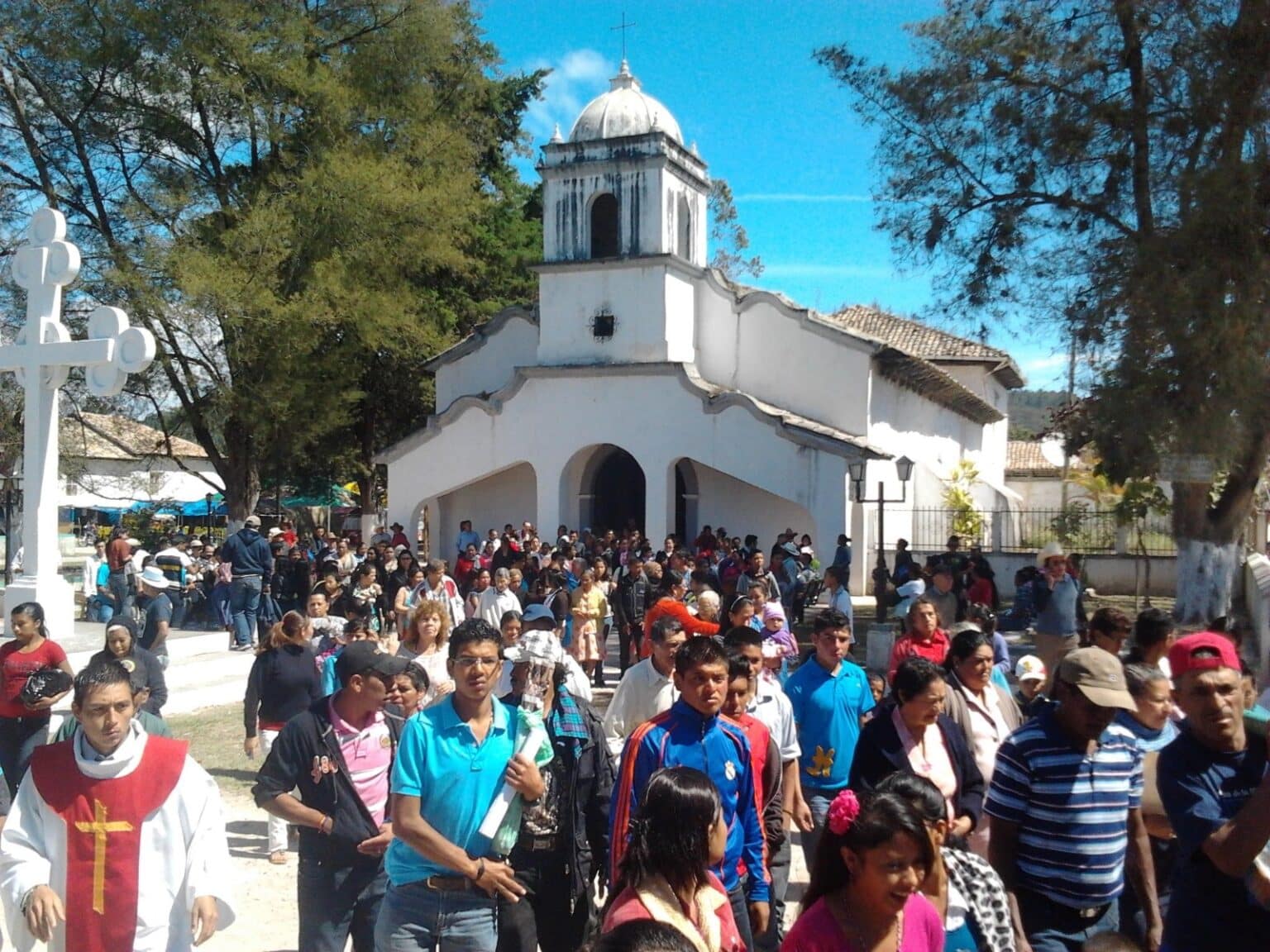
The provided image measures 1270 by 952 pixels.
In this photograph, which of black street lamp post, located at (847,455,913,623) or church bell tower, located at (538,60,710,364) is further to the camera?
church bell tower, located at (538,60,710,364)

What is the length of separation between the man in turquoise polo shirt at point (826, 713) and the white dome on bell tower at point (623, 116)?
22693mm

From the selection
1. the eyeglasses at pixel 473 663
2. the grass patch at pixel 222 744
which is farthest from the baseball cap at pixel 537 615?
the grass patch at pixel 222 744

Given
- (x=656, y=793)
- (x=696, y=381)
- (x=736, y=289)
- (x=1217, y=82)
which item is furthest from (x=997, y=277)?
(x=656, y=793)

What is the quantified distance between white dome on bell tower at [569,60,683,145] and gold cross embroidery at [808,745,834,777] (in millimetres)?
23066

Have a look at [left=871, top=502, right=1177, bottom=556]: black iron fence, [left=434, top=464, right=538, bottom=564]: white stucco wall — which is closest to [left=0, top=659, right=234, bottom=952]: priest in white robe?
[left=871, top=502, right=1177, bottom=556]: black iron fence

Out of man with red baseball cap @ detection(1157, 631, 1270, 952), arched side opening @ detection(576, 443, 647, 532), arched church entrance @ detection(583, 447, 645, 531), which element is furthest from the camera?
arched church entrance @ detection(583, 447, 645, 531)

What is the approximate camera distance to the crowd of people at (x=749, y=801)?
10.5ft

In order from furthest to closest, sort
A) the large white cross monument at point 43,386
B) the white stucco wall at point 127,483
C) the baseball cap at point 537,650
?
the white stucco wall at point 127,483 < the large white cross monument at point 43,386 < the baseball cap at point 537,650

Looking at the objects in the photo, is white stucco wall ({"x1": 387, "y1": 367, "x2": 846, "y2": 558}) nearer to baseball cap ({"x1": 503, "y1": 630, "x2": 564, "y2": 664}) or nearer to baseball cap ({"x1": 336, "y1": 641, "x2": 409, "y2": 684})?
baseball cap ({"x1": 503, "y1": 630, "x2": 564, "y2": 664})

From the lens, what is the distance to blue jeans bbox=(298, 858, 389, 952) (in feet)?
15.7

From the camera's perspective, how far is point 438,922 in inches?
159

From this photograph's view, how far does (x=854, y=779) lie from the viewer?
15.8 ft

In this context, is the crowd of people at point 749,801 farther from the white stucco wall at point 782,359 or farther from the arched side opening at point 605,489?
the arched side opening at point 605,489

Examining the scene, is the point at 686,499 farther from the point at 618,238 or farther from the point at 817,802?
the point at 817,802
